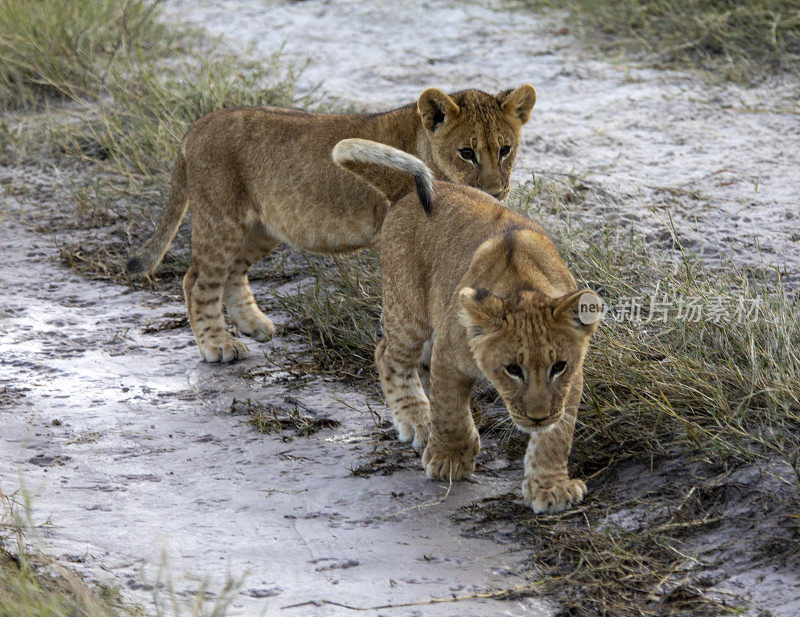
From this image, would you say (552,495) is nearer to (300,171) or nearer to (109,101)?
(300,171)

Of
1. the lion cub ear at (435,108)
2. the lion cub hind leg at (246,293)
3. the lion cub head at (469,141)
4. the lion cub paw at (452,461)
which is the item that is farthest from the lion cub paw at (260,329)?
the lion cub paw at (452,461)

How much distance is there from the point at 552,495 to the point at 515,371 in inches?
20.5

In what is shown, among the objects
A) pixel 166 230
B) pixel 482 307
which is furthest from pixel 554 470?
pixel 166 230

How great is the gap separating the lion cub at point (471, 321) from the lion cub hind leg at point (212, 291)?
1.06 m

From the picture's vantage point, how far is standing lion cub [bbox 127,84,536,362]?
5082mm

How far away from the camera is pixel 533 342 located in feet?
11.1

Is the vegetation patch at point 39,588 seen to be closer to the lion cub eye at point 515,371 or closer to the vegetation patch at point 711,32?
the lion cub eye at point 515,371

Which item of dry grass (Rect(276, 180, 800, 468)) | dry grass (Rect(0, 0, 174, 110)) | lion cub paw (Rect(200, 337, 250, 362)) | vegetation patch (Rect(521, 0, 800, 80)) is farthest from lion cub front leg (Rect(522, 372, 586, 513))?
dry grass (Rect(0, 0, 174, 110))

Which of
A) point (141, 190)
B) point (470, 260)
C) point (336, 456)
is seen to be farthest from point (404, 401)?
point (141, 190)

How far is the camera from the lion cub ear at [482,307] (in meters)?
3.38

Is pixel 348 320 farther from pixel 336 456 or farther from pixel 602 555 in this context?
pixel 602 555

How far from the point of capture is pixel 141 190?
6836 mm

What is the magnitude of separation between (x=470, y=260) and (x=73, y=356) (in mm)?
2341

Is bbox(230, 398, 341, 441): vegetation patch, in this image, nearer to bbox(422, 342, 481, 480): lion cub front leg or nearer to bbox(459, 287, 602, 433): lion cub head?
bbox(422, 342, 481, 480): lion cub front leg
